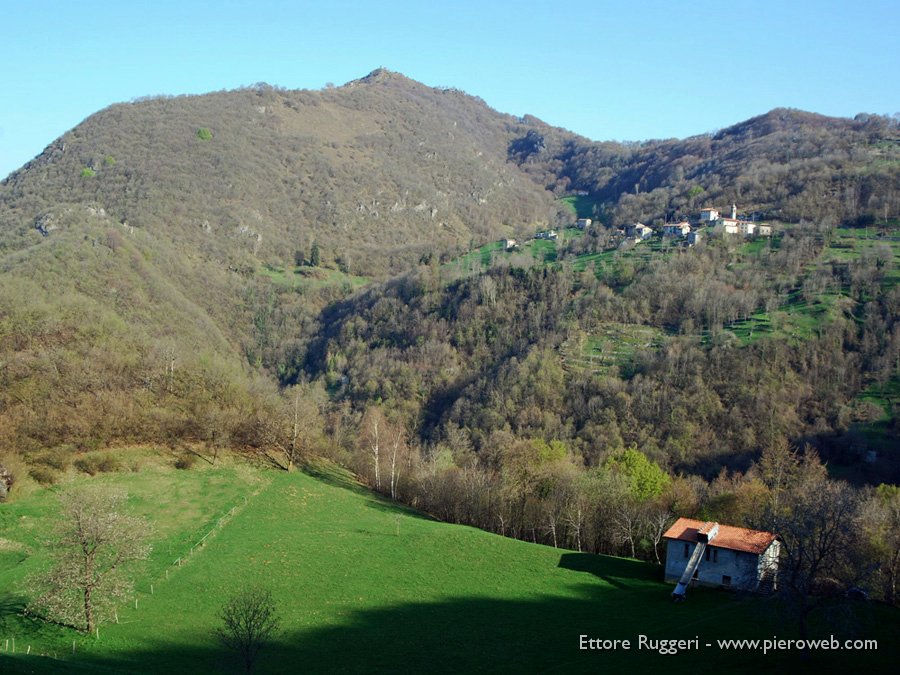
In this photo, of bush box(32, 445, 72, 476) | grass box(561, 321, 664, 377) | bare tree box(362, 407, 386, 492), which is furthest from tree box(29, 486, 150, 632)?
grass box(561, 321, 664, 377)

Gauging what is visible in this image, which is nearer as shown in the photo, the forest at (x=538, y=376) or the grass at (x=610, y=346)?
the forest at (x=538, y=376)

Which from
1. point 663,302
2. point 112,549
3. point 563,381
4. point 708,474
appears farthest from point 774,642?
point 663,302

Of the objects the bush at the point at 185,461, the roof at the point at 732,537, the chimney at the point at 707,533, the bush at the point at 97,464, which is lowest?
the roof at the point at 732,537

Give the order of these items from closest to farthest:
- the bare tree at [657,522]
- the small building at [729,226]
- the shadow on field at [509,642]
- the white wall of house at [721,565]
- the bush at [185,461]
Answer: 1. the shadow on field at [509,642]
2. the white wall of house at [721,565]
3. the bare tree at [657,522]
4. the bush at [185,461]
5. the small building at [729,226]

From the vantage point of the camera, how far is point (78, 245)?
14138 centimetres

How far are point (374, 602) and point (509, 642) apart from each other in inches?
372

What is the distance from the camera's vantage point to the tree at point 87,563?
34.7 meters

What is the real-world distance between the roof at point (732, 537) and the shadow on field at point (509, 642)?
3.57m

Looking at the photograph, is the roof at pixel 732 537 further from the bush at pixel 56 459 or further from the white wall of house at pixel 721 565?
the bush at pixel 56 459

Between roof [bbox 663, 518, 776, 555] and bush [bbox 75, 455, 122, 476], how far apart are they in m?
46.1

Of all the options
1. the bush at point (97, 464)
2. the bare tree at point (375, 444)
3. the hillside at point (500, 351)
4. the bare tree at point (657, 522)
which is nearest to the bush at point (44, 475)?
the hillside at point (500, 351)

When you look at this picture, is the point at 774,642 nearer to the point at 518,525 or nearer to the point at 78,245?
the point at 518,525

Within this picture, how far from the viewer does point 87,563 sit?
116ft

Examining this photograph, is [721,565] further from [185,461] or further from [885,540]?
[185,461]
